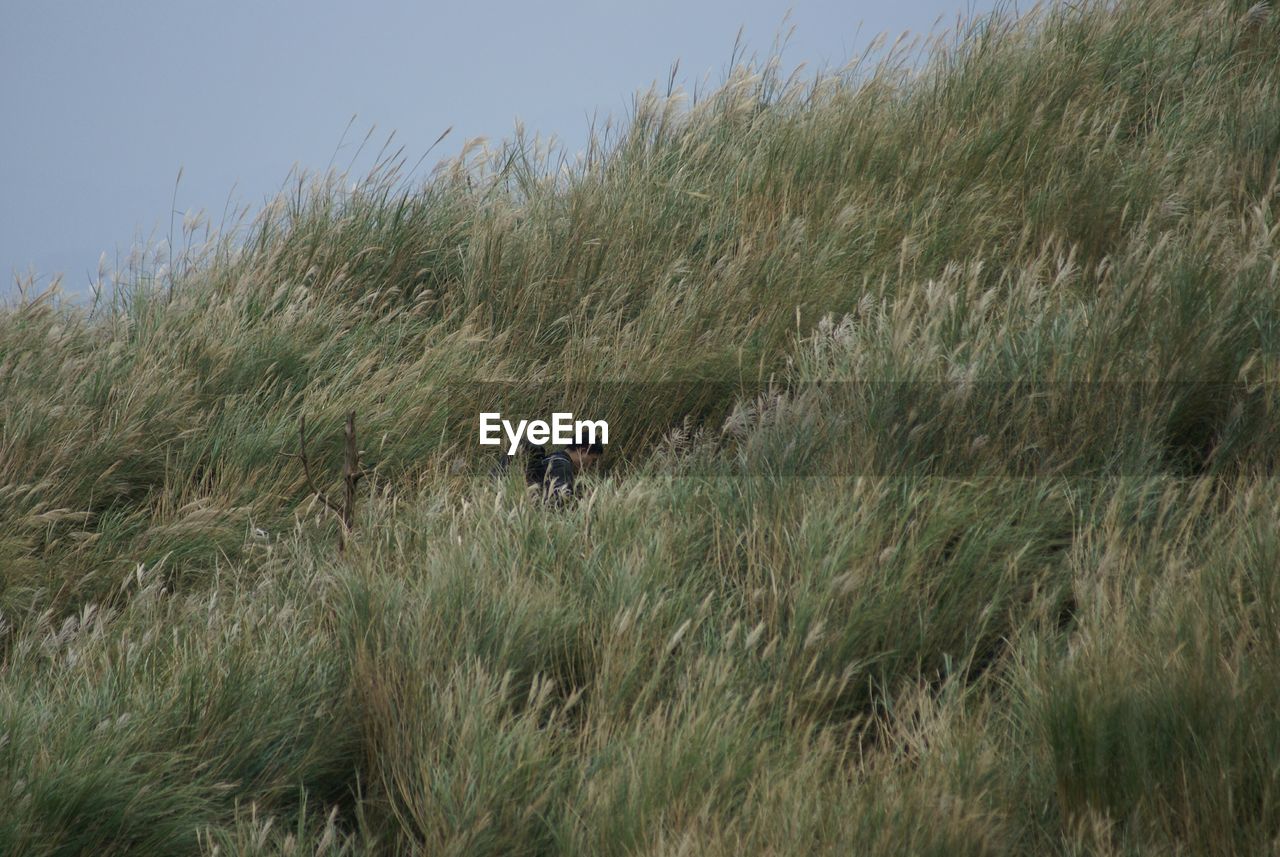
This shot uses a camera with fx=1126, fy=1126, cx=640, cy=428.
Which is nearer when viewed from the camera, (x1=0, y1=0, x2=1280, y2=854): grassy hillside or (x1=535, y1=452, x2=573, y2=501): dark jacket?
(x1=0, y1=0, x2=1280, y2=854): grassy hillside

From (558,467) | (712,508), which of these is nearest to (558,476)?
(558,467)

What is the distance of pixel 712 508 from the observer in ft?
10.7

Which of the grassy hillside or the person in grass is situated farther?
the person in grass

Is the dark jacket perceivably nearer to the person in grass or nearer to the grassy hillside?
the person in grass

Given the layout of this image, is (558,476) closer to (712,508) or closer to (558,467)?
(558,467)

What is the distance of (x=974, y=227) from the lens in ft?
16.0

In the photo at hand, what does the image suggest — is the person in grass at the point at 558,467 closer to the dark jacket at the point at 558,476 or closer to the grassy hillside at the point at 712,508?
the dark jacket at the point at 558,476

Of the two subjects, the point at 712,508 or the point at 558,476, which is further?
the point at 558,476

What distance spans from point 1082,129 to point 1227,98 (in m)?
0.66

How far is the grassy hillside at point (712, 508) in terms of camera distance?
2234mm

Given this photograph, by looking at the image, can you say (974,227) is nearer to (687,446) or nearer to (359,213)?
(687,446)

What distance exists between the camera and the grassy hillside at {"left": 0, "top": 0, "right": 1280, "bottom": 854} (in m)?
2.23

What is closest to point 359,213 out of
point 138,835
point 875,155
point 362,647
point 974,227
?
point 875,155

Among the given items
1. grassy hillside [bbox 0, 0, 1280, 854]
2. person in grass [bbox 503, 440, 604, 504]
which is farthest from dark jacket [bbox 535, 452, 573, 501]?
grassy hillside [bbox 0, 0, 1280, 854]
